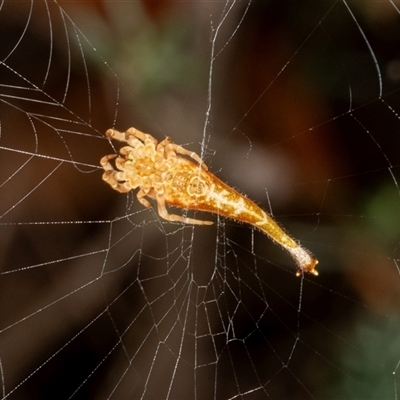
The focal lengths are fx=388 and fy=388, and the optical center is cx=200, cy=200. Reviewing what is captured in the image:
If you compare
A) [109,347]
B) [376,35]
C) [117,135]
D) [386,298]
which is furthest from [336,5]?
[109,347]

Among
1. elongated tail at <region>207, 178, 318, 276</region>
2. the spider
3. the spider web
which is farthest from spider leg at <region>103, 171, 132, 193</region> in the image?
elongated tail at <region>207, 178, 318, 276</region>

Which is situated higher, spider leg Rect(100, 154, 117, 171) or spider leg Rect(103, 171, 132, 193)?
spider leg Rect(100, 154, 117, 171)

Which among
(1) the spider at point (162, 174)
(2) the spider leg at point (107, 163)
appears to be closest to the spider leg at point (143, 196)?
(1) the spider at point (162, 174)

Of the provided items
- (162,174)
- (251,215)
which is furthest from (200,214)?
(162,174)

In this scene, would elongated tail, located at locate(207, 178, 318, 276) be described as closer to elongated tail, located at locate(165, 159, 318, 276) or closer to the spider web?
elongated tail, located at locate(165, 159, 318, 276)

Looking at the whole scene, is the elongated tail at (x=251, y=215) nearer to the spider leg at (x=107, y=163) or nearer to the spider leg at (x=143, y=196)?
the spider leg at (x=143, y=196)

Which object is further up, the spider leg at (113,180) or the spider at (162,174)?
the spider at (162,174)

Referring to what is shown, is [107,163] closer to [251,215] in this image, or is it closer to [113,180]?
[113,180]

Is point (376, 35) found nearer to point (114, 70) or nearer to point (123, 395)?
point (114, 70)
